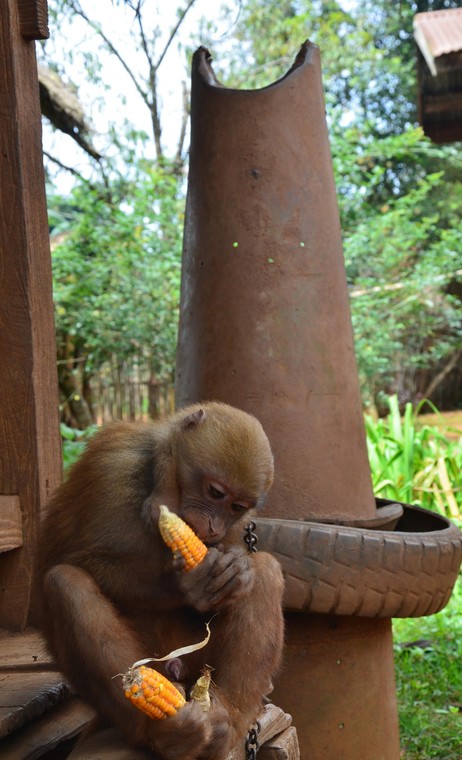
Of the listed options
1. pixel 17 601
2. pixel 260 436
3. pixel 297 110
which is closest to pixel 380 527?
pixel 260 436

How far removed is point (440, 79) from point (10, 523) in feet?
13.3

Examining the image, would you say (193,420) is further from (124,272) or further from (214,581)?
(124,272)

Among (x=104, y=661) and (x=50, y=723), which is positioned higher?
(x=104, y=661)

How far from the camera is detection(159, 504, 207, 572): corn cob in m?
2.42

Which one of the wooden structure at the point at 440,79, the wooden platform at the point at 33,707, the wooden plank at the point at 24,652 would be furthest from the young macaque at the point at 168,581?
the wooden structure at the point at 440,79

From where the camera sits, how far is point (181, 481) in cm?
266

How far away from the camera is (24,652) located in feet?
10.4

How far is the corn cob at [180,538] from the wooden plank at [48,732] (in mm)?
647

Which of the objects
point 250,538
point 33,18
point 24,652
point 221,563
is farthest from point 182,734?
point 33,18

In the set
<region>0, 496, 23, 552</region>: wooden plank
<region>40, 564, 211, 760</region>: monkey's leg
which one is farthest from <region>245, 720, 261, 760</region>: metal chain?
<region>0, 496, 23, 552</region>: wooden plank

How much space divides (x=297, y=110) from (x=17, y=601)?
89.1 inches

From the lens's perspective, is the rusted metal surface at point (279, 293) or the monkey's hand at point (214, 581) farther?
the rusted metal surface at point (279, 293)

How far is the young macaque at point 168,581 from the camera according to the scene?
238 cm

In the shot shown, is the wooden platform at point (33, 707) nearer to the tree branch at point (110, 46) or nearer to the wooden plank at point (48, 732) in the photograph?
the wooden plank at point (48, 732)
